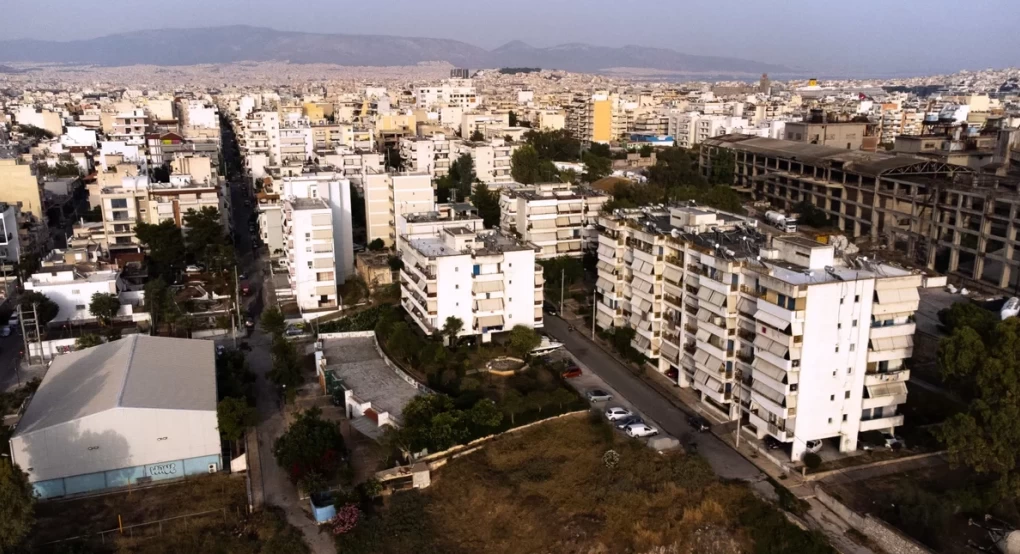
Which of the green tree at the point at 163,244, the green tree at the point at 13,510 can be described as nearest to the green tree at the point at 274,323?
the green tree at the point at 163,244

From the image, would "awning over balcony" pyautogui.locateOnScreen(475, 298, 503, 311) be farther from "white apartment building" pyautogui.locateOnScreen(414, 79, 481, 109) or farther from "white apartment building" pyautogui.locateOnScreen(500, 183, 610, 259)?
"white apartment building" pyautogui.locateOnScreen(414, 79, 481, 109)

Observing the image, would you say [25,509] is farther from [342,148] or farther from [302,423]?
[342,148]

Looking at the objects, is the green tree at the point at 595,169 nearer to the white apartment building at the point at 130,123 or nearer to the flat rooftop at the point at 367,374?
the flat rooftop at the point at 367,374

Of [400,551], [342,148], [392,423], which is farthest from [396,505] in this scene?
[342,148]

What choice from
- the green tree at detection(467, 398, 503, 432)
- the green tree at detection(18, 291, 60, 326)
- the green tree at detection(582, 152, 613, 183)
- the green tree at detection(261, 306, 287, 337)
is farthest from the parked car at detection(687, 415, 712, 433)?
the green tree at detection(582, 152, 613, 183)

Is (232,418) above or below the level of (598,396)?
above

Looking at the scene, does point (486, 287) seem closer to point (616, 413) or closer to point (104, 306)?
point (616, 413)

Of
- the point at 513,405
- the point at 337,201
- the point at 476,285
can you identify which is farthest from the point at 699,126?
the point at 513,405
